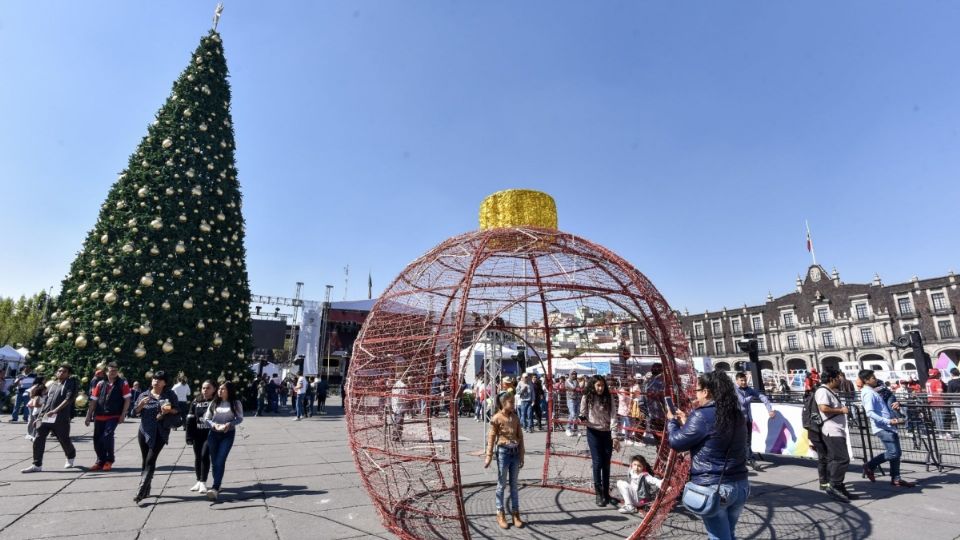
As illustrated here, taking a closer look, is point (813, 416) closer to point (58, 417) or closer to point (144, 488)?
point (144, 488)

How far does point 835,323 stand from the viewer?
5228 centimetres

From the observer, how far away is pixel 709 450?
3318mm

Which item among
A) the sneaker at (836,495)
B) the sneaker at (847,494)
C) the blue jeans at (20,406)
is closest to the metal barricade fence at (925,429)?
the sneaker at (847,494)

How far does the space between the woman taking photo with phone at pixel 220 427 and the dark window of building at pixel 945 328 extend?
212 feet

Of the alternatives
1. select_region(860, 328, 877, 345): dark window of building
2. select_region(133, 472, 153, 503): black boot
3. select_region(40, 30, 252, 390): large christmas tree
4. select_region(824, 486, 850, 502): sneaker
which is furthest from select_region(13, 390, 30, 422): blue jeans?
select_region(860, 328, 877, 345): dark window of building

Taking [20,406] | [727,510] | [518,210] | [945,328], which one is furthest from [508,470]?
[945,328]

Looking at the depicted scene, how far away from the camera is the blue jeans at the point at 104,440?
741 cm

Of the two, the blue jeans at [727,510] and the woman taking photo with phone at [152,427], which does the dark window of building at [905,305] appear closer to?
the blue jeans at [727,510]

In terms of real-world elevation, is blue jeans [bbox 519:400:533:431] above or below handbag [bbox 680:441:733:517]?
below

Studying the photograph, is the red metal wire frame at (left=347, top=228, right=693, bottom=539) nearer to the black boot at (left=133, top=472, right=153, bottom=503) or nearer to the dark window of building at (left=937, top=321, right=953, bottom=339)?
the black boot at (left=133, top=472, right=153, bottom=503)

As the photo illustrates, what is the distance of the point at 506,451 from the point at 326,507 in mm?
2554

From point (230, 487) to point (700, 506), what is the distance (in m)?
6.46

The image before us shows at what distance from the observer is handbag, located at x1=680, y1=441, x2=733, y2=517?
3.21 metres

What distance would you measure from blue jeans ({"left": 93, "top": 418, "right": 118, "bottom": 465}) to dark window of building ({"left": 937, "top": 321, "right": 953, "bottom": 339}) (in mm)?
66189
